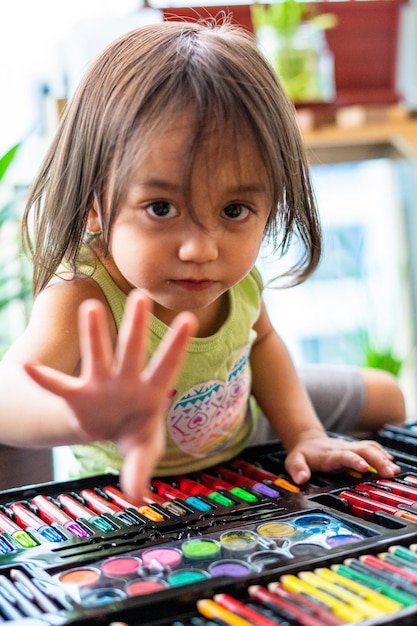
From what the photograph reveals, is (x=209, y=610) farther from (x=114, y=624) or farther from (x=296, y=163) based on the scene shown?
(x=296, y=163)

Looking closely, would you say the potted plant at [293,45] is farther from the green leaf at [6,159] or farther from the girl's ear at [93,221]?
the girl's ear at [93,221]

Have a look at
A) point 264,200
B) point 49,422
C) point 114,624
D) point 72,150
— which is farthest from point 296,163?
point 114,624

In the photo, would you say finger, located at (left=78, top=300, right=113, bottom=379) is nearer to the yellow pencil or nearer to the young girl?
the young girl

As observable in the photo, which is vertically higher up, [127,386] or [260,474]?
[127,386]

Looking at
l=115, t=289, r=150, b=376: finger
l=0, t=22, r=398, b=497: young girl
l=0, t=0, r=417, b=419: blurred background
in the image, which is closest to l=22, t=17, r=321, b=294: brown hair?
l=0, t=22, r=398, b=497: young girl

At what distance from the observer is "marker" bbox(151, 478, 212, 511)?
63 centimetres

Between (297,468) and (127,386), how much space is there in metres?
0.29

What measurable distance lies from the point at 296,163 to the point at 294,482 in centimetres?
27

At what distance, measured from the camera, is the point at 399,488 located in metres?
0.66

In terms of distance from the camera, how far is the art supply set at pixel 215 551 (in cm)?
45

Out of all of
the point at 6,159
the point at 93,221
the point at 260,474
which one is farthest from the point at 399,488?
the point at 6,159

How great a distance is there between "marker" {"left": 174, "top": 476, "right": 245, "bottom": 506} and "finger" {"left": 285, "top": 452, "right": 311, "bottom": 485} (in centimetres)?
6

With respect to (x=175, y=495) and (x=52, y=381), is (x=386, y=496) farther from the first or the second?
(x=52, y=381)

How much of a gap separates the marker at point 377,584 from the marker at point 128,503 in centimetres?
16
